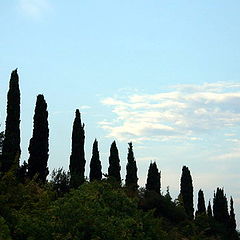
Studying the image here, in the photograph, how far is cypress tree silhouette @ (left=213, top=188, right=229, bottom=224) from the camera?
79.1m

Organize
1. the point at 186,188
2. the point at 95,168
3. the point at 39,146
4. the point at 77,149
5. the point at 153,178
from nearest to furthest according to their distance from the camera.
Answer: the point at 39,146
the point at 77,149
the point at 95,168
the point at 153,178
the point at 186,188

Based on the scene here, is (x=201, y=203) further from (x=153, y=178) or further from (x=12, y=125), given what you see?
(x=12, y=125)

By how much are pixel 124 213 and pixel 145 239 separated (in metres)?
1.33

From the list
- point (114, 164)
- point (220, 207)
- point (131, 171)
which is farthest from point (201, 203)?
point (114, 164)

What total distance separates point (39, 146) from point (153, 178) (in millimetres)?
28983

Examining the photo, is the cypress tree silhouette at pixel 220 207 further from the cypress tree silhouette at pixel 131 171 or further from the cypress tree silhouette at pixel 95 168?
the cypress tree silhouette at pixel 95 168

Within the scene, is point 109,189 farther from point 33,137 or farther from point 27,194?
point 33,137

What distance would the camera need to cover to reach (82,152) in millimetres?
51219

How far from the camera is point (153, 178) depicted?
220 feet

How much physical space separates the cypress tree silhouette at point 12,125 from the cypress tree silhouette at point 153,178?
97.1ft

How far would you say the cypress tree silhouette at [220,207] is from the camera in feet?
259

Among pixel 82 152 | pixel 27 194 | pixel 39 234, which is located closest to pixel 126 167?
pixel 82 152

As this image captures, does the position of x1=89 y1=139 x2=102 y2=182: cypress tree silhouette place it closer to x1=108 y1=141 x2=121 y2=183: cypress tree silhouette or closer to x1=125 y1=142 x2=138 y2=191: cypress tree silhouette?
x1=108 y1=141 x2=121 y2=183: cypress tree silhouette

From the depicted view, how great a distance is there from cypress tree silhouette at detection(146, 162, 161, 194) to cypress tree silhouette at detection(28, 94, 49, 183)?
27.2m
